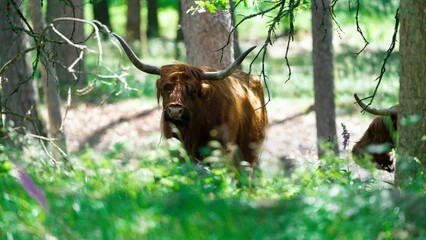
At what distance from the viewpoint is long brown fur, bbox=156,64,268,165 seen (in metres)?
11.0

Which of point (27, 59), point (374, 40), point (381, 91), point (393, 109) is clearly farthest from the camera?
point (374, 40)

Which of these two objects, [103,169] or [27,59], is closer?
[103,169]

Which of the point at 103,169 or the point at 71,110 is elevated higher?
the point at 103,169

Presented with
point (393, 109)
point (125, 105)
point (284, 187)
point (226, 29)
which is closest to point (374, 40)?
point (125, 105)

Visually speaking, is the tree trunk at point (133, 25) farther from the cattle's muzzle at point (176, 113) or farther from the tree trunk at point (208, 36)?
the cattle's muzzle at point (176, 113)

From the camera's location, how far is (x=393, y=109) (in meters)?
10.4

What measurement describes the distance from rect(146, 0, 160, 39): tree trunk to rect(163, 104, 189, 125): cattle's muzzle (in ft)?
85.2

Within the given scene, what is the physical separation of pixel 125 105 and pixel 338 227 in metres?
20.0

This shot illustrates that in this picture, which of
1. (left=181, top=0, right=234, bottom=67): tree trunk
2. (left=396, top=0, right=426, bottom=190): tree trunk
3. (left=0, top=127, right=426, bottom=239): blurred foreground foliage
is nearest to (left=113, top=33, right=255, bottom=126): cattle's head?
(left=181, top=0, right=234, bottom=67): tree trunk

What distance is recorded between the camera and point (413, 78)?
277 inches

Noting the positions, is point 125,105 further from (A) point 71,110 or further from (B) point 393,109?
(B) point 393,109

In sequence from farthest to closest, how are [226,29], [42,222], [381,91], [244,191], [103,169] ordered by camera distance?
[381,91] < [226,29] < [244,191] < [103,169] < [42,222]

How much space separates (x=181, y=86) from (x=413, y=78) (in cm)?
437

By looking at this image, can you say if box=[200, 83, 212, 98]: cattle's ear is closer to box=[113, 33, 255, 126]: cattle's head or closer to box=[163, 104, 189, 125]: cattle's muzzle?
box=[113, 33, 255, 126]: cattle's head
